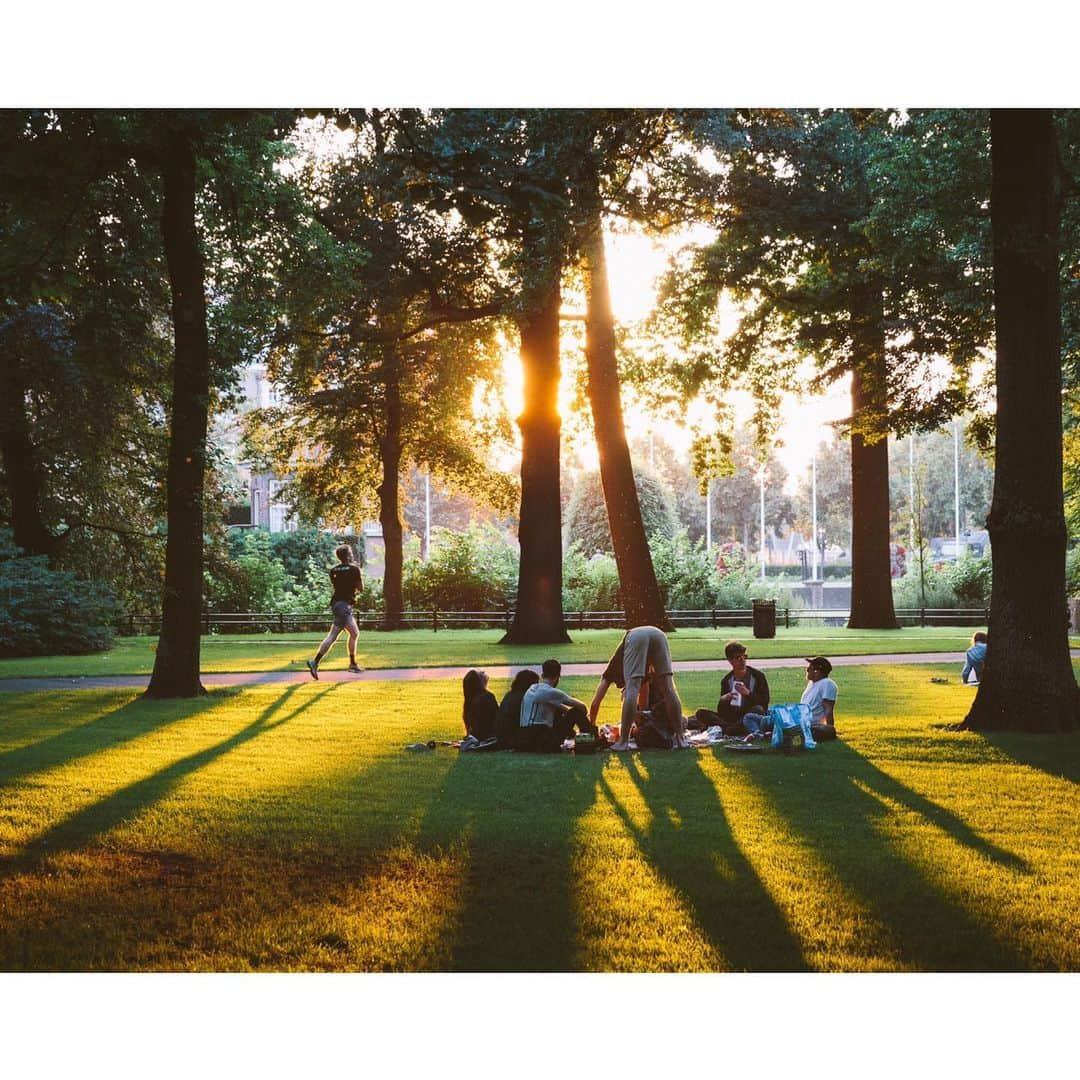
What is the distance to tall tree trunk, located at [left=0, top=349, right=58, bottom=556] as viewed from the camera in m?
25.0

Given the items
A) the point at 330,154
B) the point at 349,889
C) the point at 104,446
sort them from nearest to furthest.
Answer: the point at 349,889 → the point at 104,446 → the point at 330,154

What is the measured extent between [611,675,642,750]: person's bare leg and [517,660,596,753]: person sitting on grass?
0.27 metres

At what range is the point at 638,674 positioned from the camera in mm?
10867

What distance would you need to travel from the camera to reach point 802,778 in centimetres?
946

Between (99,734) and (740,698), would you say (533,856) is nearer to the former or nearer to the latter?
(740,698)

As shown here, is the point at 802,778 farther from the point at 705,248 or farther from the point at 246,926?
the point at 705,248

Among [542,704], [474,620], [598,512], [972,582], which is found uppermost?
[598,512]

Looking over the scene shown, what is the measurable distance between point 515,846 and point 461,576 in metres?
30.9

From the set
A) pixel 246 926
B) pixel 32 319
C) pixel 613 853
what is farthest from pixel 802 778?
pixel 32 319

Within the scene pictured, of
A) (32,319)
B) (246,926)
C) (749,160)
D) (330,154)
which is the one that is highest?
(330,154)

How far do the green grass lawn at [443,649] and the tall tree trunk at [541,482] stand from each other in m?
1.15

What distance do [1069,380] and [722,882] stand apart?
734 inches

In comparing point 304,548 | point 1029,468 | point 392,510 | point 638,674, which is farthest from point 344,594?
point 304,548

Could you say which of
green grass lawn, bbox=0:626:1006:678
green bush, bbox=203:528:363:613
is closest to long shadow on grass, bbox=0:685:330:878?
green grass lawn, bbox=0:626:1006:678
